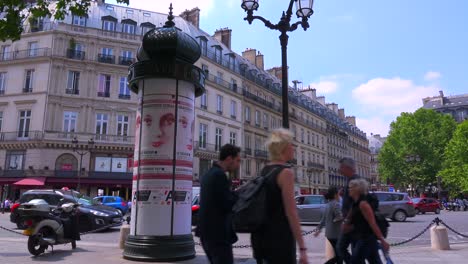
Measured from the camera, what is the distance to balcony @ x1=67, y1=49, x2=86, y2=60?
3862cm

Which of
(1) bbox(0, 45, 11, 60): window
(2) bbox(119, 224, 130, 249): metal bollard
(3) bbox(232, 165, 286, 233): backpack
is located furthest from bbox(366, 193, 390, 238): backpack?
(1) bbox(0, 45, 11, 60): window

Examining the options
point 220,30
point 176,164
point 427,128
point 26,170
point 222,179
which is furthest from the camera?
point 427,128

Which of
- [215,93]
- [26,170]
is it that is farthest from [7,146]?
[215,93]

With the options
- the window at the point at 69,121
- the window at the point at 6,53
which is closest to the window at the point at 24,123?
the window at the point at 69,121

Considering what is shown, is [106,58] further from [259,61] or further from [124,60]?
[259,61]

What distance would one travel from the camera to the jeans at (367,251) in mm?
5285

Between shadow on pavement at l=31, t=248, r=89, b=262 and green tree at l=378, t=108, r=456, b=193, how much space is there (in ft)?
179

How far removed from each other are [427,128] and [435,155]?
3826 millimetres

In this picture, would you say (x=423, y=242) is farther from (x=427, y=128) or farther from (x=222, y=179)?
(x=427, y=128)

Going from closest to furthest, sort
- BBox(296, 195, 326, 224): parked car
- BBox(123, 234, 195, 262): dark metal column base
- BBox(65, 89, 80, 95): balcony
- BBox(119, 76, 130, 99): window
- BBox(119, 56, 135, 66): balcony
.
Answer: BBox(123, 234, 195, 262): dark metal column base
BBox(296, 195, 326, 224): parked car
BBox(65, 89, 80, 95): balcony
BBox(119, 76, 130, 99): window
BBox(119, 56, 135, 66): balcony

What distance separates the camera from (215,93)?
45.9 metres

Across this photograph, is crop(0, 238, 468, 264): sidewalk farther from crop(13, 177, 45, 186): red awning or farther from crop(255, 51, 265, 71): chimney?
crop(255, 51, 265, 71): chimney

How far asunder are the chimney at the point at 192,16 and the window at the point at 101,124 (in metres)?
17.3

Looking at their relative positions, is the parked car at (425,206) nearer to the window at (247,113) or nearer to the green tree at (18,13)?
the window at (247,113)
